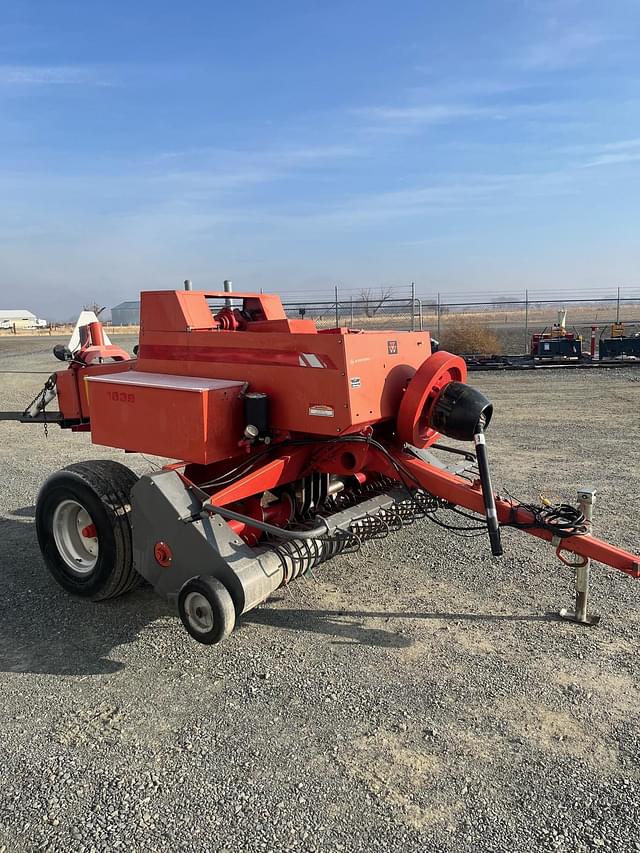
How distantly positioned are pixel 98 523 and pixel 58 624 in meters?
0.68

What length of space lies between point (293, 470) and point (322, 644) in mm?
1098

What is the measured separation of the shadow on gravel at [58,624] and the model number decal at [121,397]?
1337mm

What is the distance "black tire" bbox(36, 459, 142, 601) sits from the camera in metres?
4.06

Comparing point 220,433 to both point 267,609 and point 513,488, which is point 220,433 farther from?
point 513,488

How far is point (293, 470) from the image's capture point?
13.8 ft

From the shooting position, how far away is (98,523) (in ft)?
13.4

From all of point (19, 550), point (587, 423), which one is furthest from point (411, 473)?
point (587, 423)

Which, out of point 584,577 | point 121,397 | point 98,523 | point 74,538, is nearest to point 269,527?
point 98,523

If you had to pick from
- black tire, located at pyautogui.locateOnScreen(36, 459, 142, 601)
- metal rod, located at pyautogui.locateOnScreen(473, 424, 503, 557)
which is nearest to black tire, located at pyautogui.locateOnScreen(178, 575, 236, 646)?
black tire, located at pyautogui.locateOnScreen(36, 459, 142, 601)

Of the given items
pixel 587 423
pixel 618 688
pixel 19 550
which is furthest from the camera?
pixel 587 423

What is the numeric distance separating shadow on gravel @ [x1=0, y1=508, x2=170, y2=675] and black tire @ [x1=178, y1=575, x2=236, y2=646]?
1.71 feet

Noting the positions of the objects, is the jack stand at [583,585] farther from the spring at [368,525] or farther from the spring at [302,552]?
the spring at [302,552]

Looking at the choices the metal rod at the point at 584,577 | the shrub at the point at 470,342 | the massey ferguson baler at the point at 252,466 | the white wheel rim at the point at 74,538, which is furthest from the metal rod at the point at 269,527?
the shrub at the point at 470,342

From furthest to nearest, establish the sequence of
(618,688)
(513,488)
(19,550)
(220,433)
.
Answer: (513,488) < (19,550) < (220,433) < (618,688)
